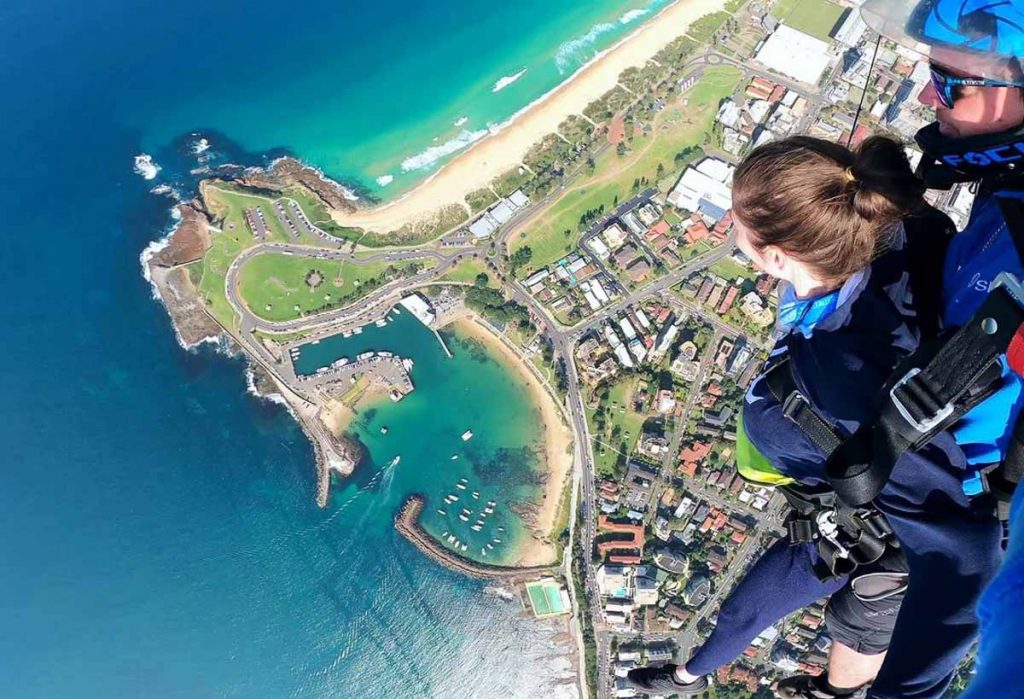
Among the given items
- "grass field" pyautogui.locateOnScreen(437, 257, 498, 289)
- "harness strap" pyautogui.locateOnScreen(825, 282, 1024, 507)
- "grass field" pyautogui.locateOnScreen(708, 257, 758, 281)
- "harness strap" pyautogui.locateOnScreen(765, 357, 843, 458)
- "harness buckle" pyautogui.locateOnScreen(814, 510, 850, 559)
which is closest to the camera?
"harness strap" pyautogui.locateOnScreen(825, 282, 1024, 507)

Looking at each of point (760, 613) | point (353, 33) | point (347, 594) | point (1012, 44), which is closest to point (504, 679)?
point (347, 594)

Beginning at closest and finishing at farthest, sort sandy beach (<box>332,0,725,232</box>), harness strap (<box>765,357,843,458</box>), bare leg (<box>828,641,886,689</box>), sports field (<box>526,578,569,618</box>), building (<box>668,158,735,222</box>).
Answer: harness strap (<box>765,357,843,458</box>) < bare leg (<box>828,641,886,689</box>) < sports field (<box>526,578,569,618</box>) < building (<box>668,158,735,222</box>) < sandy beach (<box>332,0,725,232</box>)

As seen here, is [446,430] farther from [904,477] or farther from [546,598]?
[904,477]

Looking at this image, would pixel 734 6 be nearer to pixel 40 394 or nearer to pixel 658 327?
pixel 658 327

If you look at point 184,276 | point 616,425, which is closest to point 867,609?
point 616,425

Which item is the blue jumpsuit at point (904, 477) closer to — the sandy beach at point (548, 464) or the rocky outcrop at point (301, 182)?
the sandy beach at point (548, 464)

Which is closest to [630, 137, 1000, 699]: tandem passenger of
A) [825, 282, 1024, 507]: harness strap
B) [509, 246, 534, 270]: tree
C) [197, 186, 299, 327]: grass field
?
[825, 282, 1024, 507]: harness strap

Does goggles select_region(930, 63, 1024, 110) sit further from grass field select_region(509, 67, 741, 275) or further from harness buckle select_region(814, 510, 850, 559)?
grass field select_region(509, 67, 741, 275)
